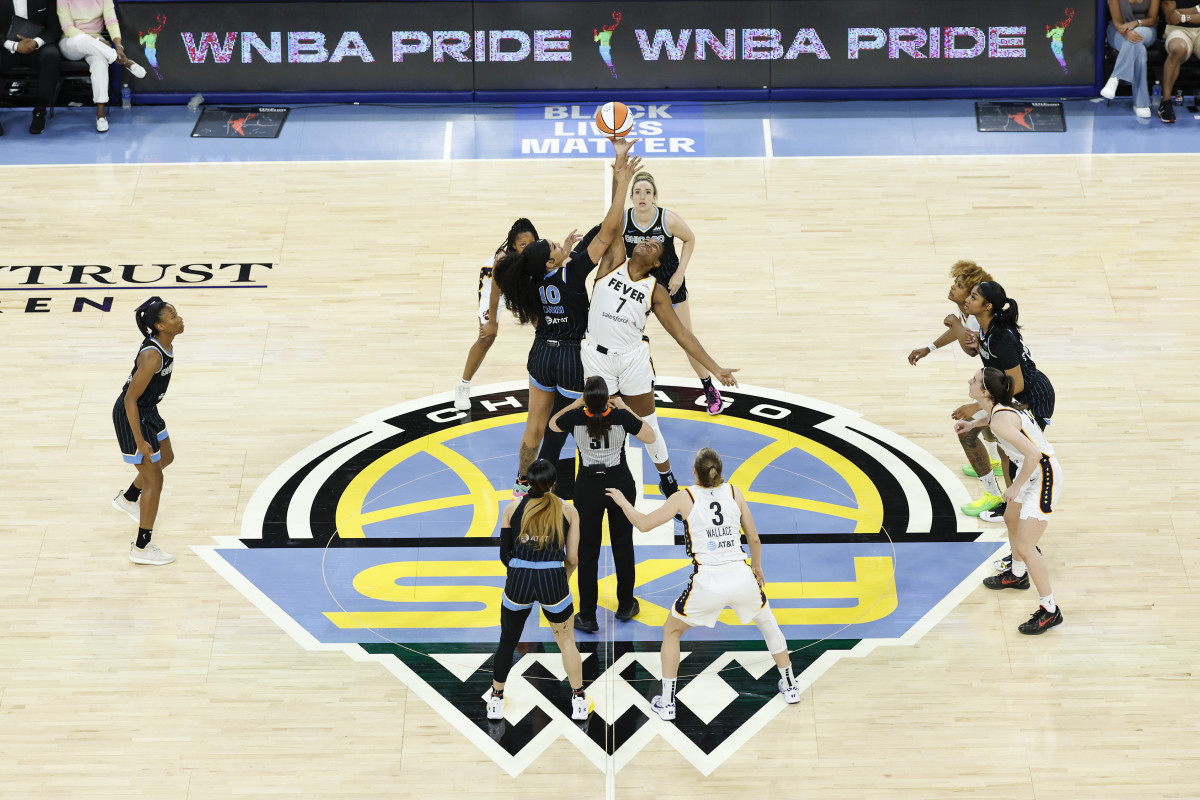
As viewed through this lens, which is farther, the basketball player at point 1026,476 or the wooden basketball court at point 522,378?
the basketball player at point 1026,476

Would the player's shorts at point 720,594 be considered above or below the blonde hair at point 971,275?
below

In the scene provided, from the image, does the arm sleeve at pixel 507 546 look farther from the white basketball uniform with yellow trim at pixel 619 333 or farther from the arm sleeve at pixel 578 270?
the arm sleeve at pixel 578 270

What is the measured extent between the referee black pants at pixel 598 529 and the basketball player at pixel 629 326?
80cm

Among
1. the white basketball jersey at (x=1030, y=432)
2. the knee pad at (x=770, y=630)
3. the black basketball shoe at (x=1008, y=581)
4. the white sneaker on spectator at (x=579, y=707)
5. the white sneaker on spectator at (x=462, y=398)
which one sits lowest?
the white sneaker on spectator at (x=462, y=398)

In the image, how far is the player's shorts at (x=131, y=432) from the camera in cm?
892

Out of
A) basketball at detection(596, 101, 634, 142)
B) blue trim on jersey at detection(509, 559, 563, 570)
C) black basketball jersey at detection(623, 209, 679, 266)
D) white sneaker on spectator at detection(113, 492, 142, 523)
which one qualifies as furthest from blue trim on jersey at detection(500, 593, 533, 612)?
basketball at detection(596, 101, 634, 142)

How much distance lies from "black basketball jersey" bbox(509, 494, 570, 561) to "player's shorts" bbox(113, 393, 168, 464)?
9.19ft

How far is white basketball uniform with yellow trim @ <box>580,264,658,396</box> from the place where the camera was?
8984mm

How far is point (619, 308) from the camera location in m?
→ 8.98

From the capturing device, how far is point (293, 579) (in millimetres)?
9109

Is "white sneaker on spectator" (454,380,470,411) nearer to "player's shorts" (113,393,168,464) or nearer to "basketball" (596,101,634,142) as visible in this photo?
"basketball" (596,101,634,142)

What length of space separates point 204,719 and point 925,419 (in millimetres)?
5563

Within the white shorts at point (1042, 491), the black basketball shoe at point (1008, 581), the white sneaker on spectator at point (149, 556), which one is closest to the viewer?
the white shorts at point (1042, 491)

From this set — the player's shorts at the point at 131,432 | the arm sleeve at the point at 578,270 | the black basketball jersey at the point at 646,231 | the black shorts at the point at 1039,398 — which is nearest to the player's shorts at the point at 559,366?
the arm sleeve at the point at 578,270
